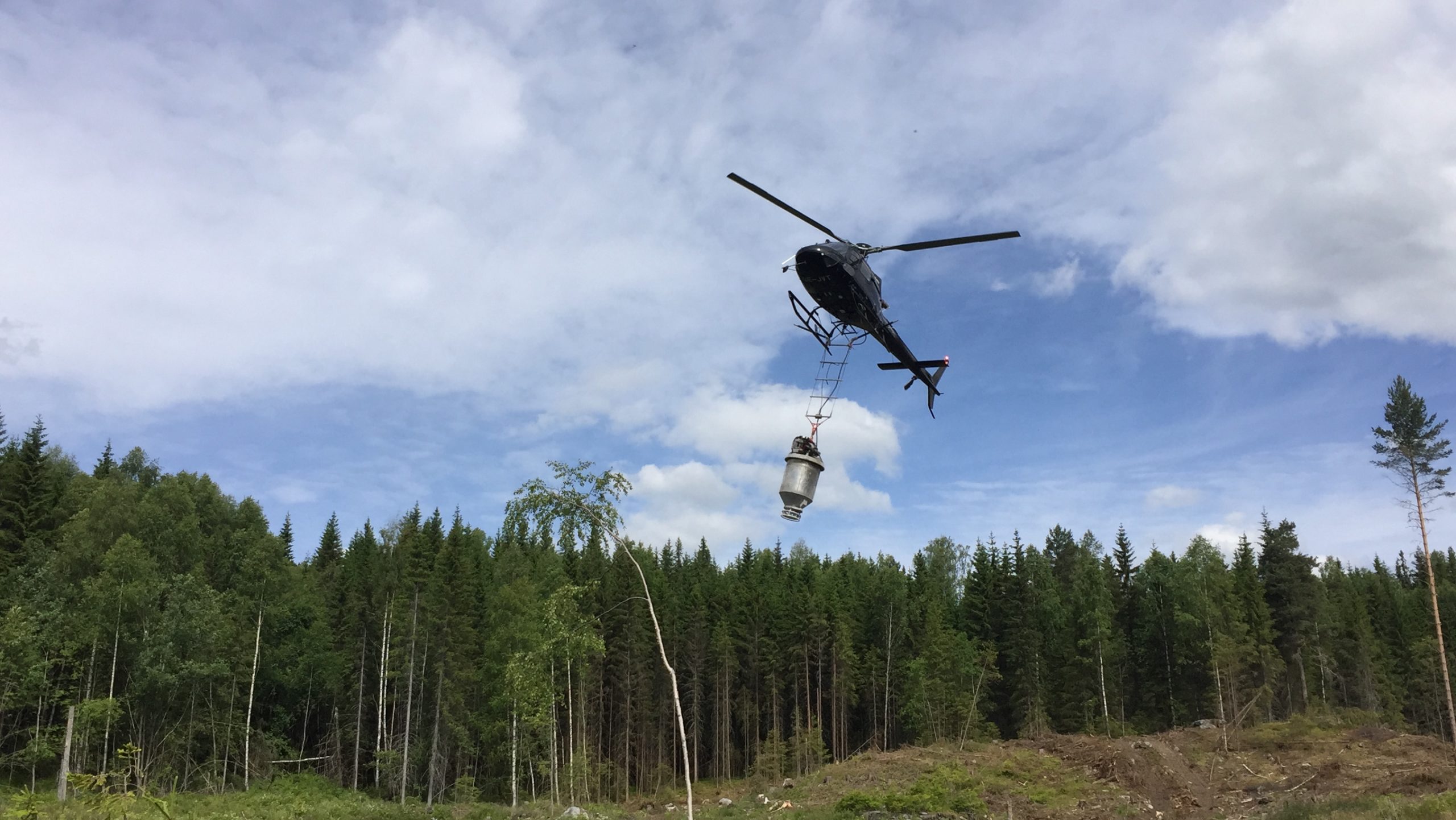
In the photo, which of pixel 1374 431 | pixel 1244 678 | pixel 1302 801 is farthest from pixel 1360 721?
pixel 1302 801

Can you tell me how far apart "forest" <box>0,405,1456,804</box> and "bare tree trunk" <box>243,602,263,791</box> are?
226mm

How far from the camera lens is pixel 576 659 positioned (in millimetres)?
32906

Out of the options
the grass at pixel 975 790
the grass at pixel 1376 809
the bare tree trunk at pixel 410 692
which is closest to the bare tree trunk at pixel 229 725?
the bare tree trunk at pixel 410 692

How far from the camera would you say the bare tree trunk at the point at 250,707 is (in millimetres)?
44625

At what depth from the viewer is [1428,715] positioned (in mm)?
64625

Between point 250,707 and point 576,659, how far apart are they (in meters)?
24.9

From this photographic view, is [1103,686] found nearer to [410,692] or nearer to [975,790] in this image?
[975,790]

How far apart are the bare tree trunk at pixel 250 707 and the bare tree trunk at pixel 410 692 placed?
7599 mm

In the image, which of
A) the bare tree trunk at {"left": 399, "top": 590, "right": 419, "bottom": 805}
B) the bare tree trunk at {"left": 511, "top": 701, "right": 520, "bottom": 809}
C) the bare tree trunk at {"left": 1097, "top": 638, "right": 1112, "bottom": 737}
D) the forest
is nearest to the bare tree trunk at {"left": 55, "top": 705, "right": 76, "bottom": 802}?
the forest

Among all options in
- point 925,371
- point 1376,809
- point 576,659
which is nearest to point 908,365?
point 925,371

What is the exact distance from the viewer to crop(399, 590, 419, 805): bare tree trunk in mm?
43969

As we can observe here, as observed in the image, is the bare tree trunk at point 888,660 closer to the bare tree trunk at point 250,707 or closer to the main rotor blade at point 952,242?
the bare tree trunk at point 250,707

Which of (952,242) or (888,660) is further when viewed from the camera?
(888,660)

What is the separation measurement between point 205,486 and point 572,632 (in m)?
43.8
